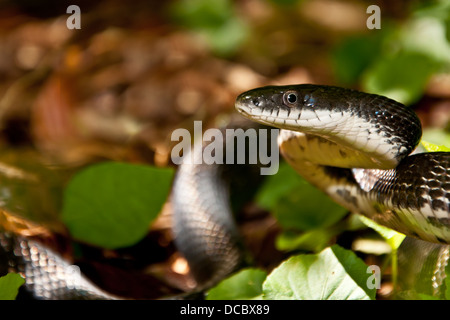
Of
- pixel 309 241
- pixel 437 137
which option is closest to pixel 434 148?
pixel 309 241

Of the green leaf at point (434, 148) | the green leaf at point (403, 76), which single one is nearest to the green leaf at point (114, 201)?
the green leaf at point (434, 148)

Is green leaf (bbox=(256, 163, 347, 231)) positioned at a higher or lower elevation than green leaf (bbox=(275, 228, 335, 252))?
higher

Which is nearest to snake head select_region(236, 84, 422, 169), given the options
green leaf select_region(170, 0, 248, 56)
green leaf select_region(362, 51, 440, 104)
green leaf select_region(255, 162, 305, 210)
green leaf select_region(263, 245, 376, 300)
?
green leaf select_region(263, 245, 376, 300)

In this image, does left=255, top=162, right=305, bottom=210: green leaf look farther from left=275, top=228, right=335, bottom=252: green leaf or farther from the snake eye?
the snake eye

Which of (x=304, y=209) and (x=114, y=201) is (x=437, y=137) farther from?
(x=114, y=201)

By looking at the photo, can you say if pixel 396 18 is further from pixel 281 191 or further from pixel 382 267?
pixel 382 267

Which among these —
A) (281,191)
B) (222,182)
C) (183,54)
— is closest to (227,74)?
(183,54)
